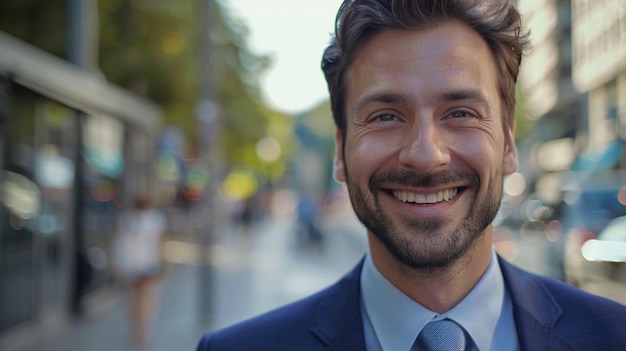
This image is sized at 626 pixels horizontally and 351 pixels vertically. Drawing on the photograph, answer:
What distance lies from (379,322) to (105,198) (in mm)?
11056

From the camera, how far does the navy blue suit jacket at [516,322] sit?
62.5 inches

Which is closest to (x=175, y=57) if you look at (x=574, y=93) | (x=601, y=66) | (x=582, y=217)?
(x=582, y=217)

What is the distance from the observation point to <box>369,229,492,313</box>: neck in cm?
160

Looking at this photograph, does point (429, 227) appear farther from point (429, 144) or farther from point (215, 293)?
point (215, 293)

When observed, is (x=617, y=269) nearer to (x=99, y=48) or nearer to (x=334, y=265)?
(x=334, y=265)

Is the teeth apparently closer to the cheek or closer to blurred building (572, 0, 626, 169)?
the cheek

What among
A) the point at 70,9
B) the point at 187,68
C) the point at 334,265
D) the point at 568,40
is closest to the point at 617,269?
the point at 70,9

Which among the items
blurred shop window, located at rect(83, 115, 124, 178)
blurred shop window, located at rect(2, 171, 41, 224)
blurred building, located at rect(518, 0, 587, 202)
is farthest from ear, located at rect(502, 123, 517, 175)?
blurred building, located at rect(518, 0, 587, 202)

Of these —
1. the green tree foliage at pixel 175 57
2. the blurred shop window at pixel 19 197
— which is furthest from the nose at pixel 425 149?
the green tree foliage at pixel 175 57

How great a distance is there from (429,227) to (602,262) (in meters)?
6.55

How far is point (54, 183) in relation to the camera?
32.1 feet

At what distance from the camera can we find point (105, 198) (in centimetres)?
1217

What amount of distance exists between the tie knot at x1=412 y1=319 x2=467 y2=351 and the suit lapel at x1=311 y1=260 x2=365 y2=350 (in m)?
0.14

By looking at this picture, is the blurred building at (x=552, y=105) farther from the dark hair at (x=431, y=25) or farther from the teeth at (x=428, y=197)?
the teeth at (x=428, y=197)
